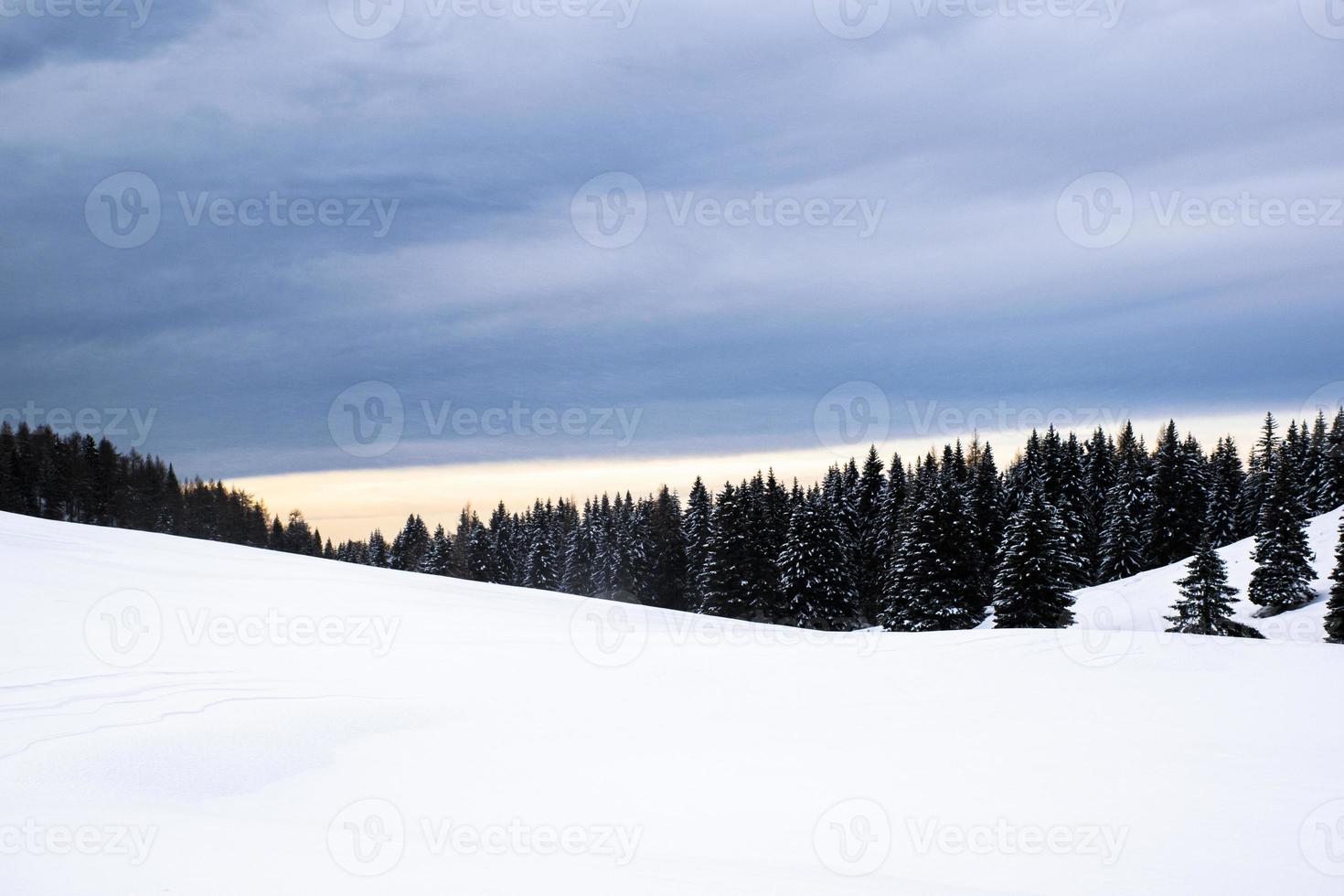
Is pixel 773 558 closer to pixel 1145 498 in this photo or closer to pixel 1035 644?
pixel 1145 498

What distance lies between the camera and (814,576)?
5112 cm

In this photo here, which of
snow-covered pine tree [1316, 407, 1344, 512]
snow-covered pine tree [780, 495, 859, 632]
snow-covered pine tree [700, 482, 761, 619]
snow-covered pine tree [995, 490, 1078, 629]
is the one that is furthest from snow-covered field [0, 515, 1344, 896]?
snow-covered pine tree [1316, 407, 1344, 512]

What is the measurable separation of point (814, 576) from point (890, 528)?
647 inches

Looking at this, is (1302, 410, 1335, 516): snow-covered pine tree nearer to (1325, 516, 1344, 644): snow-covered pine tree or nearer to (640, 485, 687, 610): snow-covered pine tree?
(1325, 516, 1344, 644): snow-covered pine tree

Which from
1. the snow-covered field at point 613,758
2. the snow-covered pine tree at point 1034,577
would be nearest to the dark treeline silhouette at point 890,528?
the snow-covered pine tree at point 1034,577

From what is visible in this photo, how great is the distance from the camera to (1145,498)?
7431 cm

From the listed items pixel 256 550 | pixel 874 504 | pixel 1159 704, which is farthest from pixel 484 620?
pixel 874 504

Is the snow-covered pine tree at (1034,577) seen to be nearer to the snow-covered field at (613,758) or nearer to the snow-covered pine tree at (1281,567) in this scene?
the snow-covered pine tree at (1281,567)

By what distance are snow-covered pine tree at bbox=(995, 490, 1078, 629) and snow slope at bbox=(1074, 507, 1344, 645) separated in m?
5.00

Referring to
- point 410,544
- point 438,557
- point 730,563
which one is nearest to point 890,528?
point 730,563

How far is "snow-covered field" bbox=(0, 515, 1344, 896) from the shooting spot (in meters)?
4.77

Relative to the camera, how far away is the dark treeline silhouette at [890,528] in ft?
139

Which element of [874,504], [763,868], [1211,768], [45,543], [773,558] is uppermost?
[874,504]

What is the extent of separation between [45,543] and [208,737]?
8097 mm
